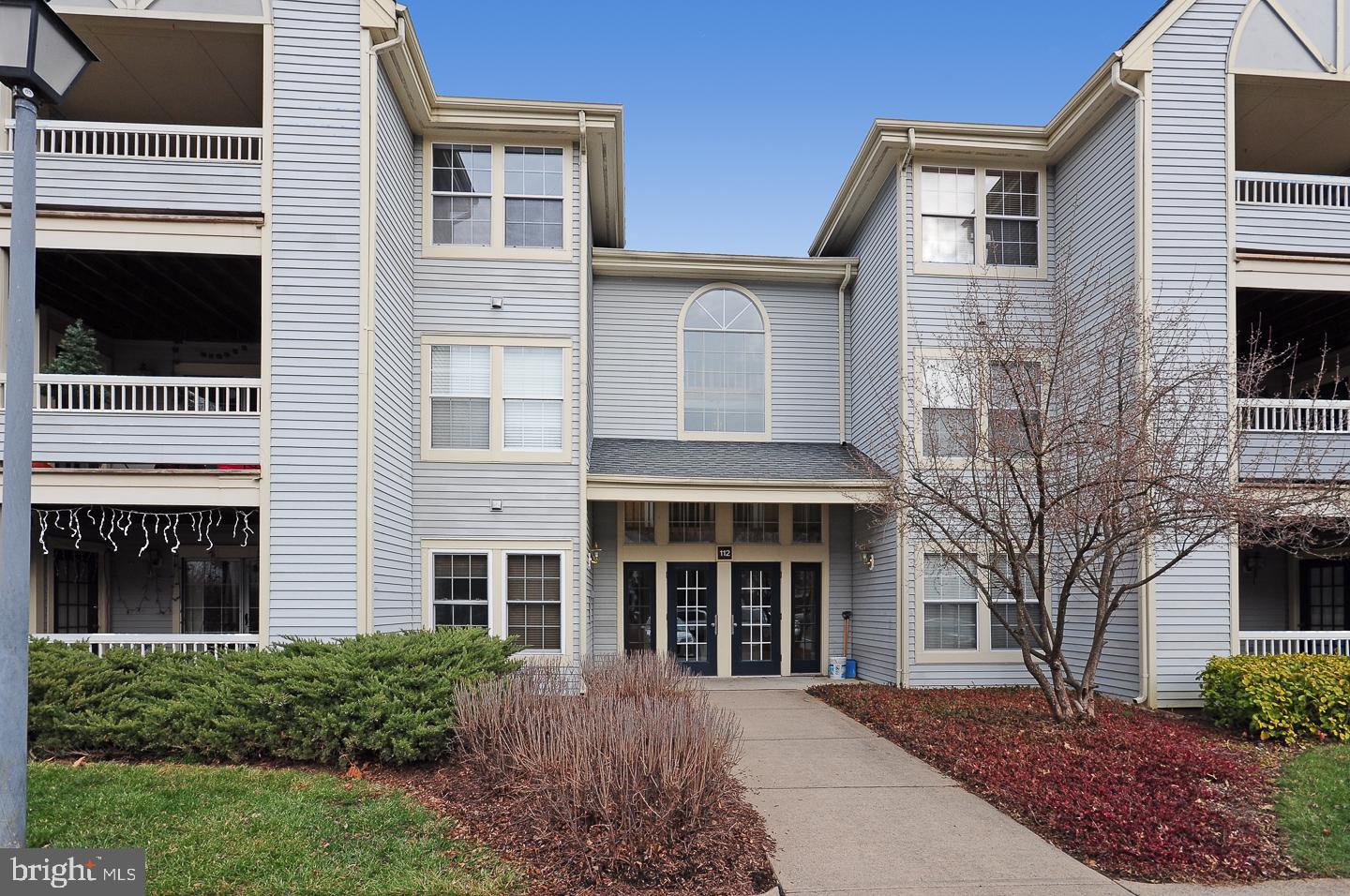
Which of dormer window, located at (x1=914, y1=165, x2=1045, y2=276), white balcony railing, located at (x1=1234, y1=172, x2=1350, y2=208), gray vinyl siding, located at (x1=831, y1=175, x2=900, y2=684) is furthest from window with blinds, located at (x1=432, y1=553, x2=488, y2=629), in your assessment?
white balcony railing, located at (x1=1234, y1=172, x2=1350, y2=208)

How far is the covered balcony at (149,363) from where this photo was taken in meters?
10.0

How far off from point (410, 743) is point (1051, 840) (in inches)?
204

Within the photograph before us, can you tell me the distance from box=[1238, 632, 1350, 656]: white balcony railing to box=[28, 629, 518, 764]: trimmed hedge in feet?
32.1

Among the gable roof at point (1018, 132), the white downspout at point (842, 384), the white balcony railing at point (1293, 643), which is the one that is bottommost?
the white balcony railing at point (1293, 643)

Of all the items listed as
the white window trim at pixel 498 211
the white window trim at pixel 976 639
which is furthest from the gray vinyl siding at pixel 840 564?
the white window trim at pixel 498 211

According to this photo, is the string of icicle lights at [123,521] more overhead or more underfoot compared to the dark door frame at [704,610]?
more overhead

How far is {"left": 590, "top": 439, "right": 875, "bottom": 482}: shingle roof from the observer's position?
1407cm

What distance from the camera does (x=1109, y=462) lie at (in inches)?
345

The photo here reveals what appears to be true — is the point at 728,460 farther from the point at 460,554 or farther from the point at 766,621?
the point at 460,554

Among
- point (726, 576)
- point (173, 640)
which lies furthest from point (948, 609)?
point (173, 640)

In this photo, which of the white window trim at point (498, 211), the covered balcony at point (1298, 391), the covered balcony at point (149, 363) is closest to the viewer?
the covered balcony at point (149, 363)

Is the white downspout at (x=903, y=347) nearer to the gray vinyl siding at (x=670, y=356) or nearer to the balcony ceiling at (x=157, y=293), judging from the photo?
the gray vinyl siding at (x=670, y=356)

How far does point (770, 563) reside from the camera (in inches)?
627

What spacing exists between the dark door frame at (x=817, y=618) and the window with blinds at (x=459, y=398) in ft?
20.3
